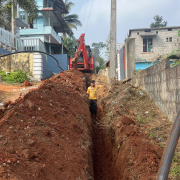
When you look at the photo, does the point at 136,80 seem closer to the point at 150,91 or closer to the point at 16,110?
the point at 150,91

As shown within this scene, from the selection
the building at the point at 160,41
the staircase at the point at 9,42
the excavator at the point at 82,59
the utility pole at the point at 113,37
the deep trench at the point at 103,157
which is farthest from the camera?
the building at the point at 160,41

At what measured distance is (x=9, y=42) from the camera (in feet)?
51.5

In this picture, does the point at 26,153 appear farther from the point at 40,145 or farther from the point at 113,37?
the point at 113,37

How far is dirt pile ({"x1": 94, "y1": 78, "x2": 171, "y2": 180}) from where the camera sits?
4.21 metres

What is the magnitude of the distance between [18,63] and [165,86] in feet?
35.6

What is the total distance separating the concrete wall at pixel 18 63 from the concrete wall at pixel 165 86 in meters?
8.77

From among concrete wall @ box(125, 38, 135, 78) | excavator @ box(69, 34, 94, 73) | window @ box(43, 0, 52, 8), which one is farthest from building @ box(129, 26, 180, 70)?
concrete wall @ box(125, 38, 135, 78)

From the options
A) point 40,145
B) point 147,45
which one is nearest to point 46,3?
point 147,45

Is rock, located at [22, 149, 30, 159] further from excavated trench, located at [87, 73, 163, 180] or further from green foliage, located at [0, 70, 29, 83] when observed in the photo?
green foliage, located at [0, 70, 29, 83]

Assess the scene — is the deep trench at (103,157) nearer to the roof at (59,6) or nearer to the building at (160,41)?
A: the building at (160,41)

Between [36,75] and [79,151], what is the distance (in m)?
11.3

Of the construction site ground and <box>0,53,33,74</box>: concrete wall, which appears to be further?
<box>0,53,33,74</box>: concrete wall

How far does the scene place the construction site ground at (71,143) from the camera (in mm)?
2914

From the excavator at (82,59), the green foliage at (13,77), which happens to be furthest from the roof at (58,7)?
the green foliage at (13,77)
